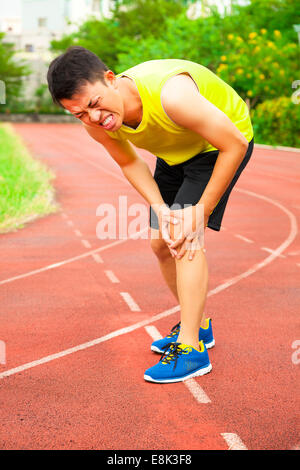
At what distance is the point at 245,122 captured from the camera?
363 centimetres

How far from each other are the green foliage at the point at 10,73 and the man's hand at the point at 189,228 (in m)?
61.6

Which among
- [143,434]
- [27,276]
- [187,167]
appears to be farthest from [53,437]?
[27,276]

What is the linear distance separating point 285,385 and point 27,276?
3554 mm

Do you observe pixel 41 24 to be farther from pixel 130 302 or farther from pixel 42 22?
pixel 130 302

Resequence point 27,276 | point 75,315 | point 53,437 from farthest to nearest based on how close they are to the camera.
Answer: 1. point 27,276
2. point 75,315
3. point 53,437

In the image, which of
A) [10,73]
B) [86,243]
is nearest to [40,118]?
[10,73]

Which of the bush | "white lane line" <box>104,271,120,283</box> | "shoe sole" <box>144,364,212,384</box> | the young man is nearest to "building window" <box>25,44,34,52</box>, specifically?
the bush

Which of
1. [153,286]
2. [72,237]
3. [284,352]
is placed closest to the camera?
[284,352]

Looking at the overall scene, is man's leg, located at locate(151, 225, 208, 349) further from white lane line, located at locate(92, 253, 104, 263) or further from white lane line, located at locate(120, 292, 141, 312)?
white lane line, located at locate(92, 253, 104, 263)

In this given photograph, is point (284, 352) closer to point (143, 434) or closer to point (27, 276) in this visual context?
point (143, 434)

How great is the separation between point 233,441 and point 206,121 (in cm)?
151

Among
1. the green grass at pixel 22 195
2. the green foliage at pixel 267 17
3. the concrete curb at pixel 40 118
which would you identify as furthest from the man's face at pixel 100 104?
the concrete curb at pixel 40 118

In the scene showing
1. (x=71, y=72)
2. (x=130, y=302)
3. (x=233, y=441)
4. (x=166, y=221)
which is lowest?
(x=130, y=302)

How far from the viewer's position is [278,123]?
29.9 meters
